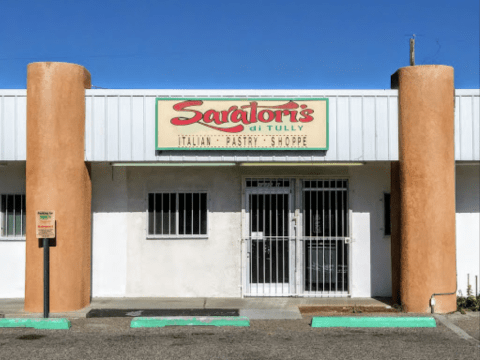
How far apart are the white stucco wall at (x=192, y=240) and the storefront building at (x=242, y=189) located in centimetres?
3

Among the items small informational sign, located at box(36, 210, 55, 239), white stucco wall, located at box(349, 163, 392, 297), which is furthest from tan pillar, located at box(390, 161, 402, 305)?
small informational sign, located at box(36, 210, 55, 239)

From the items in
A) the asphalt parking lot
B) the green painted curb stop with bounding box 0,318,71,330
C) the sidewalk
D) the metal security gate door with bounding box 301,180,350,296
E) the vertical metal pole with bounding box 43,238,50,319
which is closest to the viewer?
the asphalt parking lot

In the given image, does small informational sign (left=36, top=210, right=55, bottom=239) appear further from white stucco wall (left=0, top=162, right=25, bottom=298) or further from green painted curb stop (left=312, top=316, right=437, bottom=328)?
green painted curb stop (left=312, top=316, right=437, bottom=328)

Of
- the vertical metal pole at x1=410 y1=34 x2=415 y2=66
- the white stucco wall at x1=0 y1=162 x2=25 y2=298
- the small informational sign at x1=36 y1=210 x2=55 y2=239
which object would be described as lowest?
the white stucco wall at x1=0 y1=162 x2=25 y2=298

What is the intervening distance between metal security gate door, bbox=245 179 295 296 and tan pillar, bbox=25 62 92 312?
3.39 meters

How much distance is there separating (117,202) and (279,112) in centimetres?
378

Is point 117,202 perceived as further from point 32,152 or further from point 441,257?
point 441,257

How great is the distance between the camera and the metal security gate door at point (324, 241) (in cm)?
1180

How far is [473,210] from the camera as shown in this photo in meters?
12.0

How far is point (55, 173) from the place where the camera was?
10430 mm

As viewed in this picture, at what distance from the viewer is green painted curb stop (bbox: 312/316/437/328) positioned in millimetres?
9555

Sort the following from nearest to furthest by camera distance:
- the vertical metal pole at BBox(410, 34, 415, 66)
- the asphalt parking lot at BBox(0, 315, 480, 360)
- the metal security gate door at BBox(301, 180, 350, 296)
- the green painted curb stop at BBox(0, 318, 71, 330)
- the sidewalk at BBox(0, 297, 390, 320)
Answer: the asphalt parking lot at BBox(0, 315, 480, 360) < the green painted curb stop at BBox(0, 318, 71, 330) < the sidewalk at BBox(0, 297, 390, 320) < the vertical metal pole at BBox(410, 34, 415, 66) < the metal security gate door at BBox(301, 180, 350, 296)

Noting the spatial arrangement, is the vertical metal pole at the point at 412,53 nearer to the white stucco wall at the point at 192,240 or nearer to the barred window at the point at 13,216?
the white stucco wall at the point at 192,240

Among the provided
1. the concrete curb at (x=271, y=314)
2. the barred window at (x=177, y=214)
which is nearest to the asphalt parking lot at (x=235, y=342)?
the concrete curb at (x=271, y=314)
